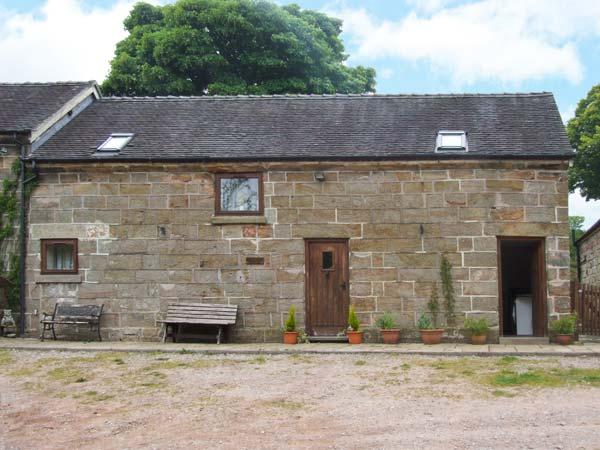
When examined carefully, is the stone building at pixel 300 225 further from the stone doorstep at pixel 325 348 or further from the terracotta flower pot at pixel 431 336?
the stone doorstep at pixel 325 348

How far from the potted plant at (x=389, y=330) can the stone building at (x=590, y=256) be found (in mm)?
10167

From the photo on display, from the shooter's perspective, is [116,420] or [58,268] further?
[58,268]

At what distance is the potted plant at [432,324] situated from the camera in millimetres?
12961

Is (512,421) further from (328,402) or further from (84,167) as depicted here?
(84,167)

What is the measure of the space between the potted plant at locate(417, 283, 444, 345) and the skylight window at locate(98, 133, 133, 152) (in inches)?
274

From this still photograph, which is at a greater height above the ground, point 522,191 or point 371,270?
point 522,191

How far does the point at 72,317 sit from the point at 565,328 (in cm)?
946

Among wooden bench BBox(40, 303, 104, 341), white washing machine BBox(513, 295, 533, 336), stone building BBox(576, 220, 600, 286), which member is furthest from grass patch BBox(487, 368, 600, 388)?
stone building BBox(576, 220, 600, 286)

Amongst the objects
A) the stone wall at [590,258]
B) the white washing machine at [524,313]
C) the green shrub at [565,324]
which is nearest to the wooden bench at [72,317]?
the white washing machine at [524,313]

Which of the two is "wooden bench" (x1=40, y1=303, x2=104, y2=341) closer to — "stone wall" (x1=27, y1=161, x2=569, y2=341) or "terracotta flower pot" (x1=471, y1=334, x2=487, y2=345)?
"stone wall" (x1=27, y1=161, x2=569, y2=341)

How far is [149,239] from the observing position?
13.8m

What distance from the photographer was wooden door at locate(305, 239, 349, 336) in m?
13.5

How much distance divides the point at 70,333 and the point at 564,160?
10.3 m

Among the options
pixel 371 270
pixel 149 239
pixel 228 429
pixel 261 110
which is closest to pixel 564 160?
pixel 371 270
